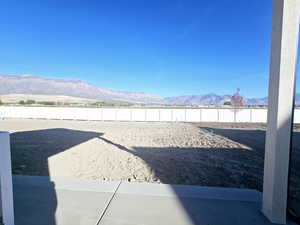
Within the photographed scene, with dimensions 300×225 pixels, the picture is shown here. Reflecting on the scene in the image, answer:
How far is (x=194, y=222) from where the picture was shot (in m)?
1.98

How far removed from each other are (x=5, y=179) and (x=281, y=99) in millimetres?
2988

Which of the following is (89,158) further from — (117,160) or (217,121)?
(217,121)

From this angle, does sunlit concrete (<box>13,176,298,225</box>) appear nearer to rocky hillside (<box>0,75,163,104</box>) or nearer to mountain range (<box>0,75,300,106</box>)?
mountain range (<box>0,75,300,106</box>)

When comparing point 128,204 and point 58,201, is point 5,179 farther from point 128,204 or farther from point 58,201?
point 128,204

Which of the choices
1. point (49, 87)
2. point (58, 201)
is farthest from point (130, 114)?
point (49, 87)

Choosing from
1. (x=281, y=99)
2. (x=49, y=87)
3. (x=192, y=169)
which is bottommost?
(x=192, y=169)

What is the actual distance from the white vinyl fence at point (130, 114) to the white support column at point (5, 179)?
19320 mm

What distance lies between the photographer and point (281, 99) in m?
1.84

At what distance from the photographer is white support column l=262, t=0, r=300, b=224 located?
180 centimetres

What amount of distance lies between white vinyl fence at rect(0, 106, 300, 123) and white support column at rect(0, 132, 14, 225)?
1932 cm

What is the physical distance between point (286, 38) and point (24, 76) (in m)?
145

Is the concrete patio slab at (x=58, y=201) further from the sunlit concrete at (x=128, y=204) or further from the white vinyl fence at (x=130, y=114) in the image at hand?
the white vinyl fence at (x=130, y=114)

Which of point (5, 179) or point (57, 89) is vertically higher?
point (57, 89)

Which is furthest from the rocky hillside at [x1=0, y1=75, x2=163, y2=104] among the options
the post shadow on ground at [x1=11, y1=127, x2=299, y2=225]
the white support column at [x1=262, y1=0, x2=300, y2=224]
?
the white support column at [x1=262, y1=0, x2=300, y2=224]
